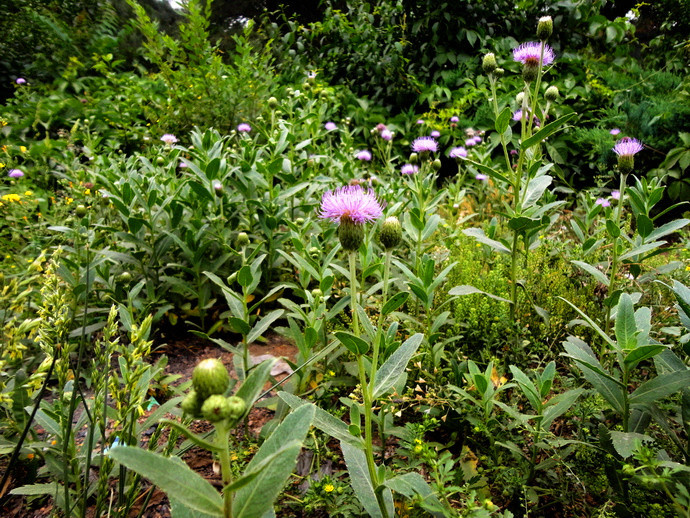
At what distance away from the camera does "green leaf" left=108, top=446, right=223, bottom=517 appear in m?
0.59

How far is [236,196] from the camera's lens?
2504 mm

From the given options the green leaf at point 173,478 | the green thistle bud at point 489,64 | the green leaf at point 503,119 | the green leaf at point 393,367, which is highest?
the green thistle bud at point 489,64

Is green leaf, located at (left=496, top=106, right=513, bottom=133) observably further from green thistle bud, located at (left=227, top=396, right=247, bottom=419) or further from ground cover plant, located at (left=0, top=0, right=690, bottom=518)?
green thistle bud, located at (left=227, top=396, right=247, bottom=419)

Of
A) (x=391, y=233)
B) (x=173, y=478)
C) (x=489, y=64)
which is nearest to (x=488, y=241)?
(x=391, y=233)

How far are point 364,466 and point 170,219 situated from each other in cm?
166

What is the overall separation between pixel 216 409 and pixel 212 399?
0.02 m

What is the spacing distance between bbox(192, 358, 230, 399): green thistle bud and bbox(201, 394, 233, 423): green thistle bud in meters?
0.03

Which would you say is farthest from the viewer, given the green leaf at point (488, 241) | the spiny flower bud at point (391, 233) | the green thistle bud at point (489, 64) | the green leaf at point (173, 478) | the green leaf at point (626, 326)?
the green thistle bud at point (489, 64)

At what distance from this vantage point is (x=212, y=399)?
24.5 inches

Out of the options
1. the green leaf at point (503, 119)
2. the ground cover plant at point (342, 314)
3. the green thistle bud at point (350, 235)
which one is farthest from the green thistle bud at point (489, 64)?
the green thistle bud at point (350, 235)

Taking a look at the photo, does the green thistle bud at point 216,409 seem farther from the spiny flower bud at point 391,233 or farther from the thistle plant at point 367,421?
the spiny flower bud at point 391,233

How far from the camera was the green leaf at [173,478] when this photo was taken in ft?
1.95

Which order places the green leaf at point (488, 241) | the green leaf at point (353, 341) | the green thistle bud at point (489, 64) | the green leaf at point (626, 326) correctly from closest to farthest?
the green leaf at point (353, 341)
the green leaf at point (626, 326)
the green leaf at point (488, 241)
the green thistle bud at point (489, 64)

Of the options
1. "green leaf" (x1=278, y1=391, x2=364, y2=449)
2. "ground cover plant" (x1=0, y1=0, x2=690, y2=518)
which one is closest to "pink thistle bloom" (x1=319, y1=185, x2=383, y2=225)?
"ground cover plant" (x1=0, y1=0, x2=690, y2=518)
